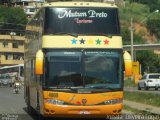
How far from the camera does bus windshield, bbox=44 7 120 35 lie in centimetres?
1978

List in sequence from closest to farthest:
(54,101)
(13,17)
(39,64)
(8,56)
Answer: (39,64) → (54,101) → (8,56) → (13,17)

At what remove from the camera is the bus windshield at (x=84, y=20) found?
779 inches

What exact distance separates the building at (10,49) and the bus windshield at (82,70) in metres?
126

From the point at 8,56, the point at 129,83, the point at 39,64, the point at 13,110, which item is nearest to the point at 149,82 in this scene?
the point at 129,83

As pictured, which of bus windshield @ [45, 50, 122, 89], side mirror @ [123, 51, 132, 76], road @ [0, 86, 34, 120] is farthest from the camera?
road @ [0, 86, 34, 120]

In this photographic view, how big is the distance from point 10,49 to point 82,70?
128 m

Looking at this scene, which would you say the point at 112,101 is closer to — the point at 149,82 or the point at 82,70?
the point at 82,70

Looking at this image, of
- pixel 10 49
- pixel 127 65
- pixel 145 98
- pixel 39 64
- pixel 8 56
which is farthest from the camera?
pixel 8 56

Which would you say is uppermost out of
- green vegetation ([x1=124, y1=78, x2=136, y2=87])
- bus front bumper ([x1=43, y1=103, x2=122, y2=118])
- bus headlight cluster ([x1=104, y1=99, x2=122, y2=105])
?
bus headlight cluster ([x1=104, y1=99, x2=122, y2=105])

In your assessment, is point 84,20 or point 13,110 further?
point 13,110

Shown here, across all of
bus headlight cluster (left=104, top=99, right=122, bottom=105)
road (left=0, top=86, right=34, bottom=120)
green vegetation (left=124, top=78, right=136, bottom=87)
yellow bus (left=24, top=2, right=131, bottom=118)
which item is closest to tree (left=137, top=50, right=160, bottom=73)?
green vegetation (left=124, top=78, right=136, bottom=87)

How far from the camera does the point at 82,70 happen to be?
1917 cm

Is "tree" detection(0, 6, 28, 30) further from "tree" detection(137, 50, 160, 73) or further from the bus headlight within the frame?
the bus headlight

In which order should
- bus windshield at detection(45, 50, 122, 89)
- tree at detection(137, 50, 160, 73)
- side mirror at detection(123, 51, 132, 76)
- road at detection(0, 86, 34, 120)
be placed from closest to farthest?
side mirror at detection(123, 51, 132, 76), bus windshield at detection(45, 50, 122, 89), road at detection(0, 86, 34, 120), tree at detection(137, 50, 160, 73)
